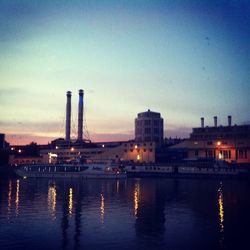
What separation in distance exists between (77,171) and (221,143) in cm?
5476

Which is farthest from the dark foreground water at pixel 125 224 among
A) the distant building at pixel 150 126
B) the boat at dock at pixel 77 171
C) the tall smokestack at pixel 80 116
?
the distant building at pixel 150 126

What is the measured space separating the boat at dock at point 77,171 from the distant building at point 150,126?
71.2 m

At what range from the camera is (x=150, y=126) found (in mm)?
178625

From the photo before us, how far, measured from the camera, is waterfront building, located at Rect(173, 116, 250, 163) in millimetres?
120781

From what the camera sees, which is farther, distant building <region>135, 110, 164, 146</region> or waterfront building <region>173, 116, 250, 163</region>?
distant building <region>135, 110, 164, 146</region>

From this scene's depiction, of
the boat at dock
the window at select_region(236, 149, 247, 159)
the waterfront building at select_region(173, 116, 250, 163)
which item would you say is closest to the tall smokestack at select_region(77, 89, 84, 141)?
the boat at dock

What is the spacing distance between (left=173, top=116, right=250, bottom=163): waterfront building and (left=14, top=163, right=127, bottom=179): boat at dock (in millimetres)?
37841

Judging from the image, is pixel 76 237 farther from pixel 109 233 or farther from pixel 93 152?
pixel 93 152

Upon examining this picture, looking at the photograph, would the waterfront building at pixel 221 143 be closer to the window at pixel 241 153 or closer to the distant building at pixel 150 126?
the window at pixel 241 153

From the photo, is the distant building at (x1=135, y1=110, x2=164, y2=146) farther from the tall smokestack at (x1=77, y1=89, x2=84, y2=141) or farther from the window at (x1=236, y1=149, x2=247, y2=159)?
the window at (x1=236, y1=149, x2=247, y2=159)

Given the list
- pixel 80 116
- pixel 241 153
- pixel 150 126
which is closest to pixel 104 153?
pixel 80 116

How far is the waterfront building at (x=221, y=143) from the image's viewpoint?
121 meters

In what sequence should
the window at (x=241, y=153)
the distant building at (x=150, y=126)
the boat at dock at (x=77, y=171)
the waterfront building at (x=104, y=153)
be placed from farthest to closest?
the distant building at (x=150, y=126), the waterfront building at (x=104, y=153), the window at (x=241, y=153), the boat at dock at (x=77, y=171)

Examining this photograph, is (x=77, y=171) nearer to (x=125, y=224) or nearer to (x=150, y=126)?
(x=150, y=126)
